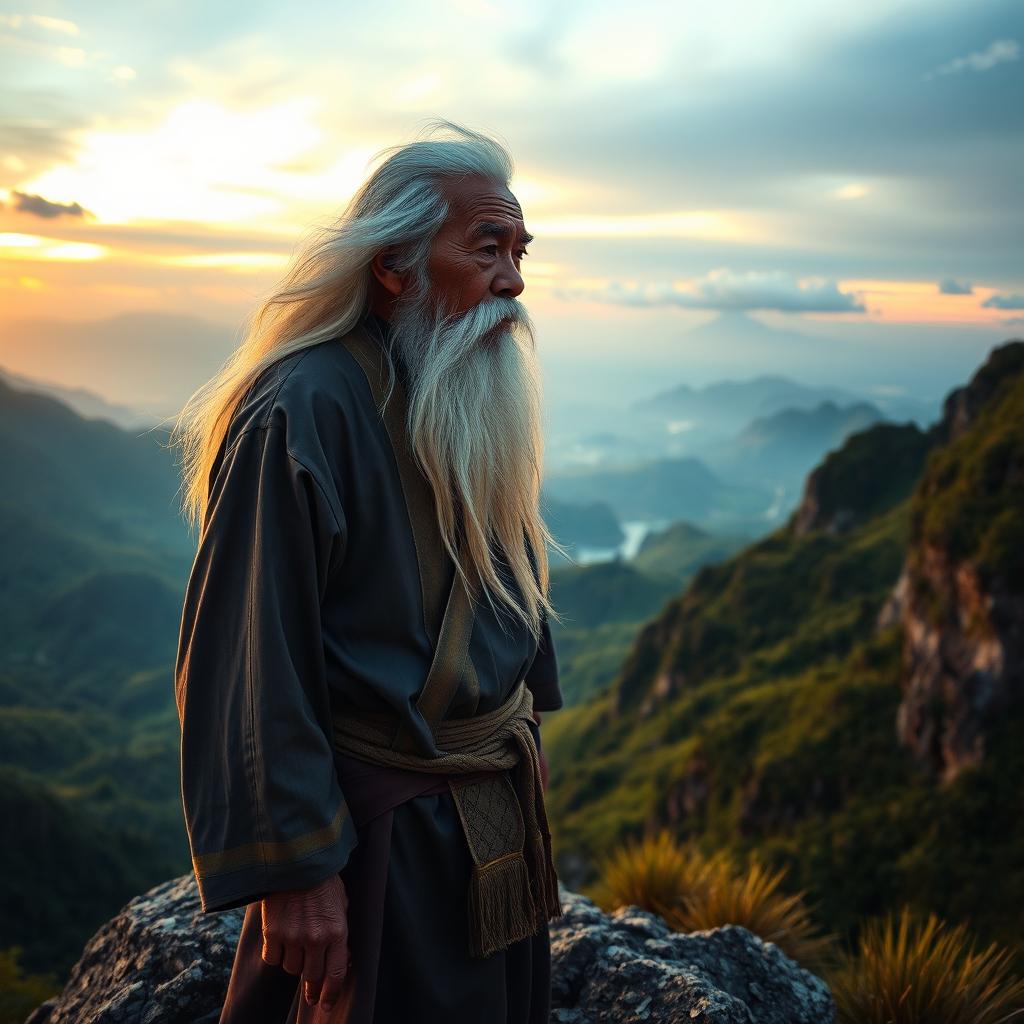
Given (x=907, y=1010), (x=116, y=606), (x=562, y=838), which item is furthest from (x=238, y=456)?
(x=116, y=606)

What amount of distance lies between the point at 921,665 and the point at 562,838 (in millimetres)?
21042

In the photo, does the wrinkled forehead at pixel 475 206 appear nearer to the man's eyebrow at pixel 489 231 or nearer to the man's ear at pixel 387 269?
the man's eyebrow at pixel 489 231

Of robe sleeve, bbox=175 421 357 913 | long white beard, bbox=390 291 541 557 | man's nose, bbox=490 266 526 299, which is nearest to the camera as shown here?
robe sleeve, bbox=175 421 357 913

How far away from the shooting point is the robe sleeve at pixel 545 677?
121 inches

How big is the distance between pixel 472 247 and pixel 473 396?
40 cm

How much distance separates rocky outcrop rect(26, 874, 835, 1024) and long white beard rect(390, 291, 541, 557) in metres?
1.89

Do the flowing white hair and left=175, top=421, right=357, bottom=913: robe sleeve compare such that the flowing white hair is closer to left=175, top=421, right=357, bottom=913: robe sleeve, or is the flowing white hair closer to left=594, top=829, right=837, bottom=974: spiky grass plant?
left=175, top=421, right=357, bottom=913: robe sleeve

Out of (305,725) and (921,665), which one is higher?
(305,725)

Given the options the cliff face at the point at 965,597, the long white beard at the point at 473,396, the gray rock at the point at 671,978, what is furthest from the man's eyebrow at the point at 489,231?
the cliff face at the point at 965,597

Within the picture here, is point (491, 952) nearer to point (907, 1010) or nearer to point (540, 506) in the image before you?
point (540, 506)

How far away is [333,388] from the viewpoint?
225cm

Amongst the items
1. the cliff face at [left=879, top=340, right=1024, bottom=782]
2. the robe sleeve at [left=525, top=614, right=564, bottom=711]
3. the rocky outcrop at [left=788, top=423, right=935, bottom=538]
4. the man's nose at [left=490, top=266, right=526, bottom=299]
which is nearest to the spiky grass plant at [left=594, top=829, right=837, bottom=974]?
the robe sleeve at [left=525, top=614, right=564, bottom=711]

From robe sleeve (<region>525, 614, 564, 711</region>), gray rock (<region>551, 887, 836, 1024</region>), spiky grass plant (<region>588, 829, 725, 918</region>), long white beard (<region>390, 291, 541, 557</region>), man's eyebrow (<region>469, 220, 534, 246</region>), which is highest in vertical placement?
man's eyebrow (<region>469, 220, 534, 246</region>)

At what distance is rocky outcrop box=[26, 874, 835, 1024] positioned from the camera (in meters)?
3.12
